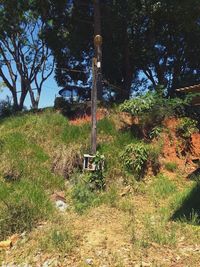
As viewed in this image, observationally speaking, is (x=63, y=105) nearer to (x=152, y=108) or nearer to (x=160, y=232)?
(x=152, y=108)

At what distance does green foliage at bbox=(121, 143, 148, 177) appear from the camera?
33.3ft

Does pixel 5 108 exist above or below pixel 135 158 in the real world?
above

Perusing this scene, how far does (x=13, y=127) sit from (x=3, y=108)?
5.24 meters

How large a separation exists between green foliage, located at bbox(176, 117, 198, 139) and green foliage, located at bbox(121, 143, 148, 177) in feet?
5.16

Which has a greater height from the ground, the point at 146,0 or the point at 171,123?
the point at 146,0

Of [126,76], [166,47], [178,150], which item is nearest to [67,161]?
[178,150]

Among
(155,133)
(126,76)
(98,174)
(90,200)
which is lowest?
(90,200)

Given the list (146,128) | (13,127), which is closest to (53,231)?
(146,128)

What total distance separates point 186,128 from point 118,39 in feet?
22.4

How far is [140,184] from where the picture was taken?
9.92 metres

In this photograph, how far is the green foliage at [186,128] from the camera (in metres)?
11.4

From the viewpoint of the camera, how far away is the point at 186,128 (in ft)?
37.6

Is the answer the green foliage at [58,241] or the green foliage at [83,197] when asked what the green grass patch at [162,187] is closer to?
the green foliage at [83,197]

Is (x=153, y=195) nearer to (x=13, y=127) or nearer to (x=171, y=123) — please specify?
(x=171, y=123)
